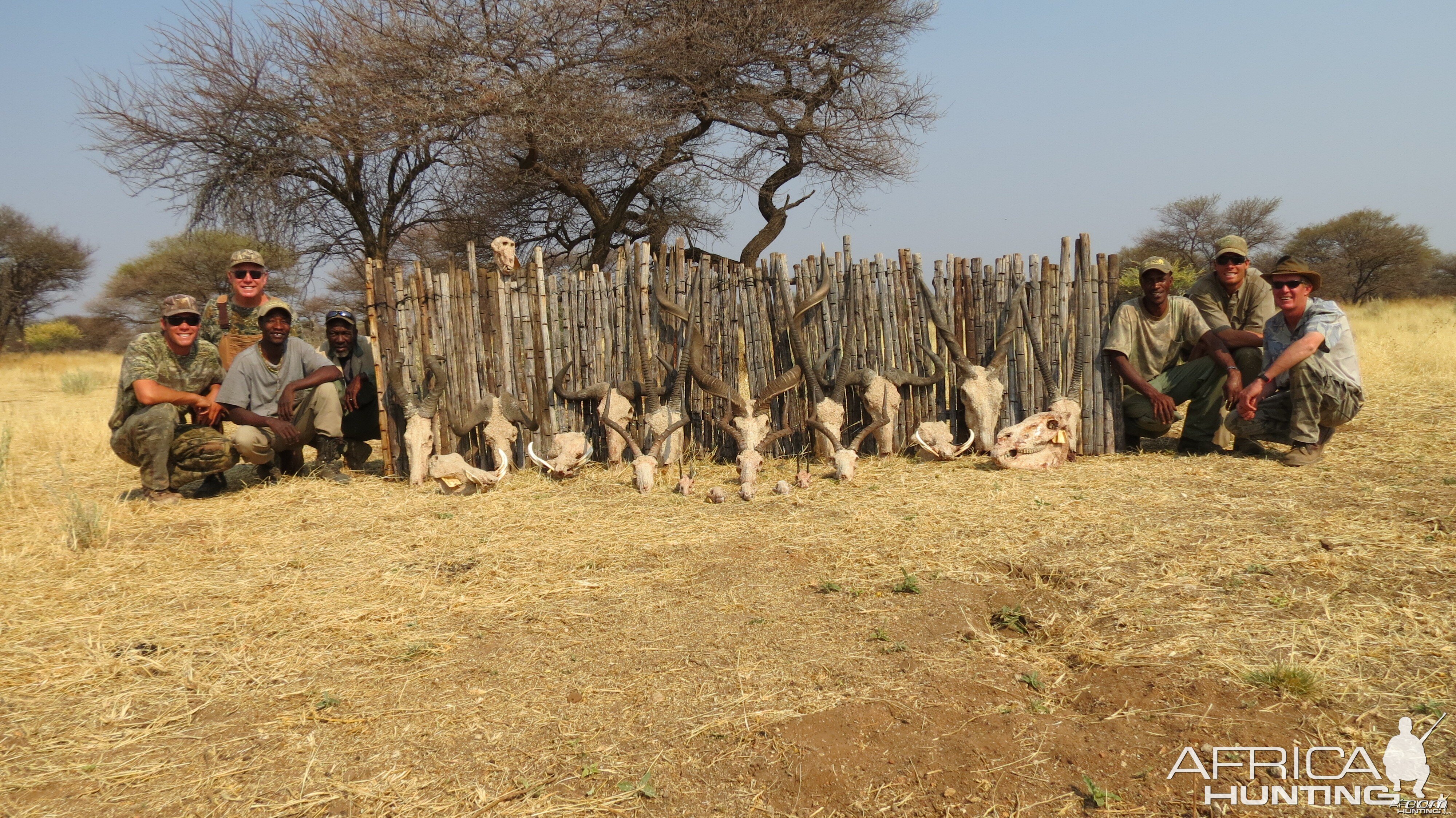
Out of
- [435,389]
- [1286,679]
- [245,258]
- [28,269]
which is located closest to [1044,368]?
[1286,679]

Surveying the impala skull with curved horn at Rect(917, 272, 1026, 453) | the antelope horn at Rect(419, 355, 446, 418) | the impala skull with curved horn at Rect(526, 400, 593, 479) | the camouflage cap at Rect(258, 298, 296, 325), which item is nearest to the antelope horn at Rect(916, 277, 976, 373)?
the impala skull with curved horn at Rect(917, 272, 1026, 453)

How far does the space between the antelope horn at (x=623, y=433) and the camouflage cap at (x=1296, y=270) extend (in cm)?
429

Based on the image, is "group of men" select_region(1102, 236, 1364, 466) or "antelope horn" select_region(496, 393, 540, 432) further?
"antelope horn" select_region(496, 393, 540, 432)

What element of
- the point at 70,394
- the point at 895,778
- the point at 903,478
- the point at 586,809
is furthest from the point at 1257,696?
the point at 70,394

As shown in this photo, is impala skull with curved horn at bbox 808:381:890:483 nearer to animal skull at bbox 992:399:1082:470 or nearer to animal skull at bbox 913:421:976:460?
animal skull at bbox 913:421:976:460

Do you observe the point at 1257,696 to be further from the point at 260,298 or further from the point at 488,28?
the point at 488,28

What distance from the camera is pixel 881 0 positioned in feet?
43.7

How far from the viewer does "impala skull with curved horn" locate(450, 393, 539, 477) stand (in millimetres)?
6480

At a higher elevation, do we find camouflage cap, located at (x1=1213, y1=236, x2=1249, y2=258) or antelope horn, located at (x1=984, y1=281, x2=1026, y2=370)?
camouflage cap, located at (x1=1213, y1=236, x2=1249, y2=258)

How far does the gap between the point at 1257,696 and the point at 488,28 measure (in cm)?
1148

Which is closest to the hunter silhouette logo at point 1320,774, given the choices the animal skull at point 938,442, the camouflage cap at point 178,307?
the animal skull at point 938,442

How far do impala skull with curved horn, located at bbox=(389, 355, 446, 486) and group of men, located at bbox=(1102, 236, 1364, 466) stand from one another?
4.88m

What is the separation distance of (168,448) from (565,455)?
2.63 m

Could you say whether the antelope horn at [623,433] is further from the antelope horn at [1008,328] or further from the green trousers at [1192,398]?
the green trousers at [1192,398]
